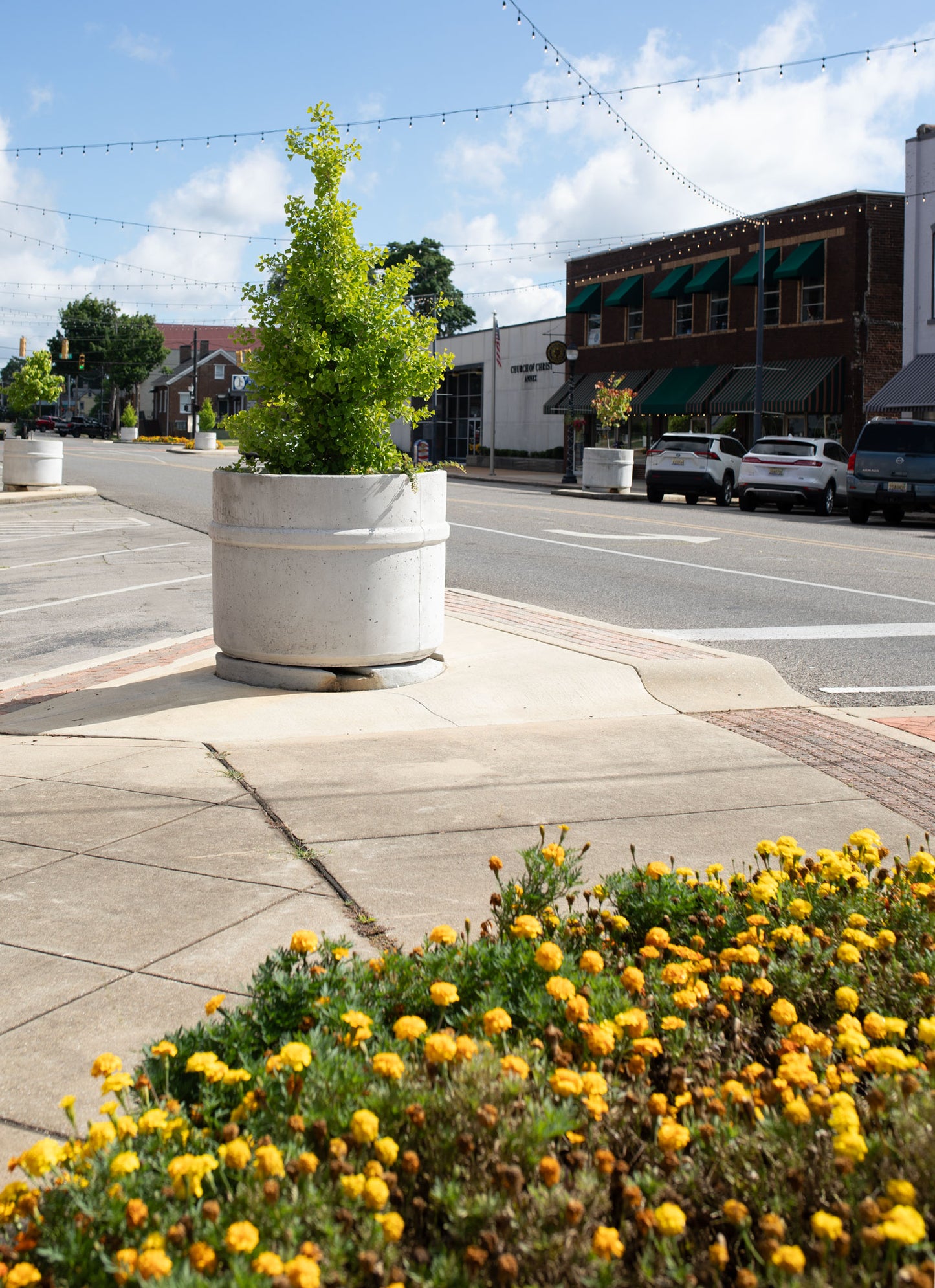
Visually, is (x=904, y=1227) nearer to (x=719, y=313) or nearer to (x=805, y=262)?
(x=805, y=262)

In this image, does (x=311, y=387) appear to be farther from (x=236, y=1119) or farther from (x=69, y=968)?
(x=236, y=1119)

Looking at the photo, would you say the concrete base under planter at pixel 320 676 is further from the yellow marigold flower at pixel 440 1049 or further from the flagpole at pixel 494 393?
the flagpole at pixel 494 393

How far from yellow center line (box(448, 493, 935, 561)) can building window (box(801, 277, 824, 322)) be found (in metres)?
15.2

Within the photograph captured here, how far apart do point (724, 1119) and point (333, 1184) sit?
694mm

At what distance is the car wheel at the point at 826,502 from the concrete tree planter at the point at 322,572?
818 inches

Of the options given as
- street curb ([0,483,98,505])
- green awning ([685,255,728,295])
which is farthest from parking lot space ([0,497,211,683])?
green awning ([685,255,728,295])

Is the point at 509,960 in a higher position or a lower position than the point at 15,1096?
higher

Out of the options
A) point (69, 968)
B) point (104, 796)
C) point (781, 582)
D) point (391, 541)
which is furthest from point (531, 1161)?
point (781, 582)

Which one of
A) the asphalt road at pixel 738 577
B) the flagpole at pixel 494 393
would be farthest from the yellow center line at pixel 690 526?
the flagpole at pixel 494 393

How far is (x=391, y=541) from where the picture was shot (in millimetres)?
6957

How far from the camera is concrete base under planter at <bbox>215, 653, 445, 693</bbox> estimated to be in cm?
707

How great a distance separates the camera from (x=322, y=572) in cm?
689

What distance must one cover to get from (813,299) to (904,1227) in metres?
39.2

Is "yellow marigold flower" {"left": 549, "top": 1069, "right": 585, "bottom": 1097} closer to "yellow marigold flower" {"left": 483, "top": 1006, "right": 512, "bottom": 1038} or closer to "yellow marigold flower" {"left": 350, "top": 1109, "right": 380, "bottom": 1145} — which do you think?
"yellow marigold flower" {"left": 483, "top": 1006, "right": 512, "bottom": 1038}
